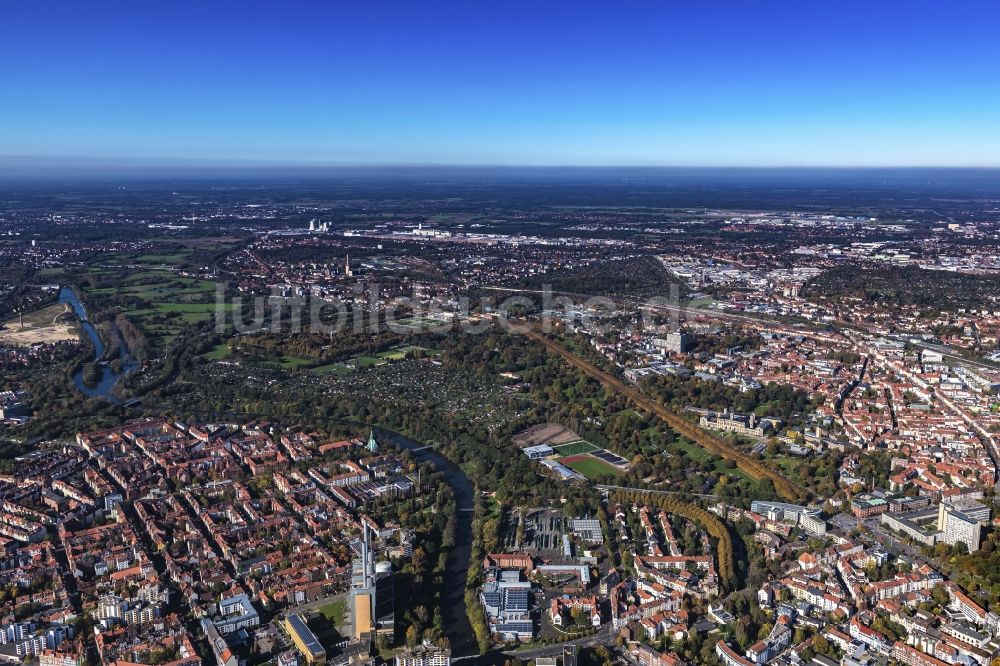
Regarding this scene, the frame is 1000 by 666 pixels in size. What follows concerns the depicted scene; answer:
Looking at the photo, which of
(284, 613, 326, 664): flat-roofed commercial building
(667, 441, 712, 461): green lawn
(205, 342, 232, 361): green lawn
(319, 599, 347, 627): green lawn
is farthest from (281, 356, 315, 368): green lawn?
(284, 613, 326, 664): flat-roofed commercial building

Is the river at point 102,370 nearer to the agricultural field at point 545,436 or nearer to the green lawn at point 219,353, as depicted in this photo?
the green lawn at point 219,353

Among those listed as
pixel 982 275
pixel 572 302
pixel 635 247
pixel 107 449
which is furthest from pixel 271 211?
pixel 107 449

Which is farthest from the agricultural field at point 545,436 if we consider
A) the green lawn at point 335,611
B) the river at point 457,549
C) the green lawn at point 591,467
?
the green lawn at point 335,611

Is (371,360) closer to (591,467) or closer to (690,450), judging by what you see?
(591,467)

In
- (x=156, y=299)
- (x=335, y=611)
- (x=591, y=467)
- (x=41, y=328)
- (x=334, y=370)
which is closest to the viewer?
(x=335, y=611)

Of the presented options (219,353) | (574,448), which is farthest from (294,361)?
(574,448)

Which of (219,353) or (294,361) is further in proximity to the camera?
(219,353)

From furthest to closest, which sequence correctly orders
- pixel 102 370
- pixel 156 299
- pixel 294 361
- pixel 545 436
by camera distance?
pixel 156 299, pixel 294 361, pixel 102 370, pixel 545 436

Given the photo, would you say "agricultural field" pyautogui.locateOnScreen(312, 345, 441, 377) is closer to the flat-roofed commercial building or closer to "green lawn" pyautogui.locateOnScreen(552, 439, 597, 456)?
"green lawn" pyautogui.locateOnScreen(552, 439, 597, 456)
